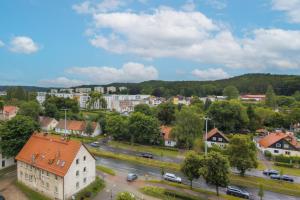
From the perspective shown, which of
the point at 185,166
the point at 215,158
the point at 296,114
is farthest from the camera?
the point at 296,114

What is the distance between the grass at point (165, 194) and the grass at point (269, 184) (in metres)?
11.3

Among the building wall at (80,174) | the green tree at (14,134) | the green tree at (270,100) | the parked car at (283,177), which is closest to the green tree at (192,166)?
the building wall at (80,174)

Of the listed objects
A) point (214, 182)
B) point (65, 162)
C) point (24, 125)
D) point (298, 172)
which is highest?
point (24, 125)

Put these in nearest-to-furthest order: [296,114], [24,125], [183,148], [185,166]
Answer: [185,166] → [24,125] → [183,148] → [296,114]

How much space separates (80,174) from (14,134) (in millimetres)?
17858

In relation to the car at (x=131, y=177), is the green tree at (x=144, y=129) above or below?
above

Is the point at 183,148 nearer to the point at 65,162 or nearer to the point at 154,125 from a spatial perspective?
the point at 154,125

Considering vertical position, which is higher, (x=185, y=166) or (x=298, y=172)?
(x=185, y=166)

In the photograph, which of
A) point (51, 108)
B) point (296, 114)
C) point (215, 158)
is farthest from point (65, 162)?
point (296, 114)

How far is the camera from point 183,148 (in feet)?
216

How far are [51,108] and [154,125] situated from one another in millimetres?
49903

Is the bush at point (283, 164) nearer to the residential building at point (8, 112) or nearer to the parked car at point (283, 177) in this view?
the parked car at point (283, 177)

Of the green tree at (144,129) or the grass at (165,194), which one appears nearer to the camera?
the grass at (165,194)

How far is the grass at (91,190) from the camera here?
1363 inches
